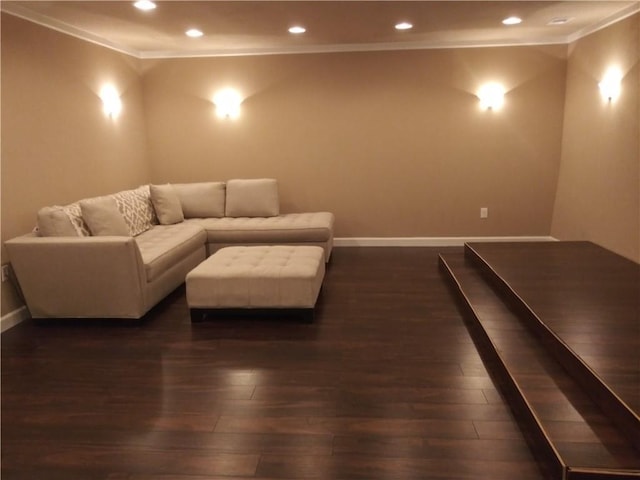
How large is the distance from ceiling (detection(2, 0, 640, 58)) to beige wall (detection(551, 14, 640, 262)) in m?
0.28

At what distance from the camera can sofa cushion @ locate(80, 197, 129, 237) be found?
370cm

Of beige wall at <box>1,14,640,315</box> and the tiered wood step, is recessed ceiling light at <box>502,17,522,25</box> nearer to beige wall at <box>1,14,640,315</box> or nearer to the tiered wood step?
beige wall at <box>1,14,640,315</box>

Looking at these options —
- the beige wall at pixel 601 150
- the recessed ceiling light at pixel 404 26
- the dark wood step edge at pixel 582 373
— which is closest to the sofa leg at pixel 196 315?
the dark wood step edge at pixel 582 373

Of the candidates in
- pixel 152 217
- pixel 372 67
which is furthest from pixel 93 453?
pixel 372 67

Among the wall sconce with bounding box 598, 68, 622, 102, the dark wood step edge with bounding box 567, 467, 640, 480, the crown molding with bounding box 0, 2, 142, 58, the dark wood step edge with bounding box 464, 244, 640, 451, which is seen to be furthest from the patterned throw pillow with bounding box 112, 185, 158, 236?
the wall sconce with bounding box 598, 68, 622, 102

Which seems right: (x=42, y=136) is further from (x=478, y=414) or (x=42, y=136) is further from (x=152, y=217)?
(x=478, y=414)

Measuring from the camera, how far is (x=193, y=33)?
4500mm

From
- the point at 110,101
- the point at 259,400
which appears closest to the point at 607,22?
the point at 259,400

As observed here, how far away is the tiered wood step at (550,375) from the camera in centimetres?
183

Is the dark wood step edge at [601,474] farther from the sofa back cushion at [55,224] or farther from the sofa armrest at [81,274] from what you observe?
the sofa back cushion at [55,224]

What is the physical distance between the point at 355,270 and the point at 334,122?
1845mm

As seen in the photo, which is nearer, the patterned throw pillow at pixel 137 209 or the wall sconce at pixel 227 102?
the patterned throw pillow at pixel 137 209

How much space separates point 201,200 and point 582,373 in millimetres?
4047

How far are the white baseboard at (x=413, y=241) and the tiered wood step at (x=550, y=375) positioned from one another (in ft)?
4.99
